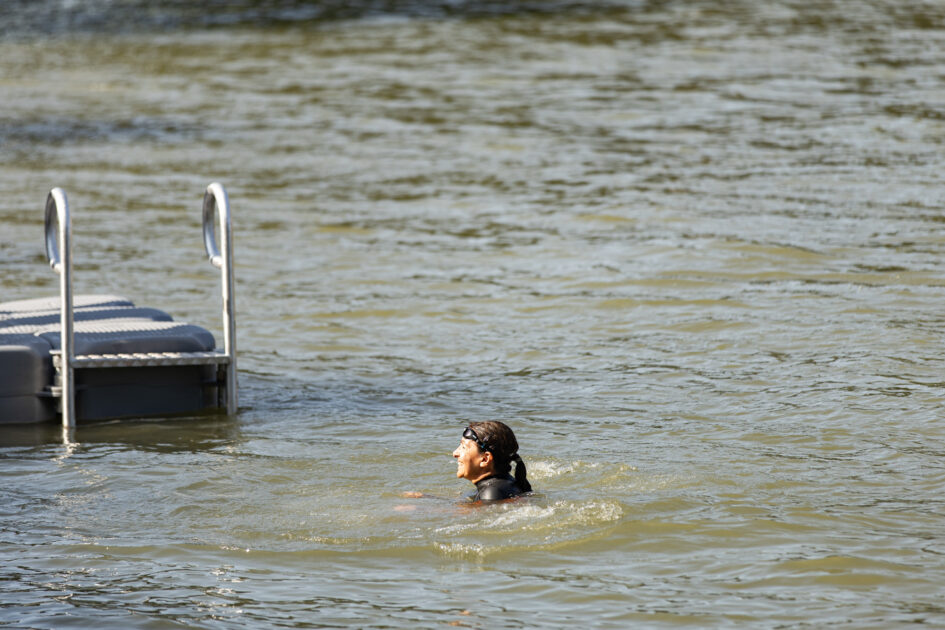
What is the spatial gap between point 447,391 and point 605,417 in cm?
125

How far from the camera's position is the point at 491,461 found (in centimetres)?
724

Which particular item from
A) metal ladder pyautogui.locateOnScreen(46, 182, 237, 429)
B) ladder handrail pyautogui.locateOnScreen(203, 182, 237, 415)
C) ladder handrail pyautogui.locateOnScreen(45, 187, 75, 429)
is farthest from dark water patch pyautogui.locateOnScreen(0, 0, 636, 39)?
ladder handrail pyautogui.locateOnScreen(45, 187, 75, 429)

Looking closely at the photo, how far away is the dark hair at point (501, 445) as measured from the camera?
721cm

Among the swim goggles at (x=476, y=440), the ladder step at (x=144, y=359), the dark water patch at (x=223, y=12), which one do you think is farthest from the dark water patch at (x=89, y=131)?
the swim goggles at (x=476, y=440)

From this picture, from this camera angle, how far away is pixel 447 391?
968 cm

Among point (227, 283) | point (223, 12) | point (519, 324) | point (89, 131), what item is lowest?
point (519, 324)

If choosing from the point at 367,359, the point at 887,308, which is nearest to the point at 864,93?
the point at 887,308

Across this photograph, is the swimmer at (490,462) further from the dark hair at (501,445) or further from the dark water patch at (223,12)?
the dark water patch at (223,12)

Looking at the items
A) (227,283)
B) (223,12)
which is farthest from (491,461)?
(223,12)

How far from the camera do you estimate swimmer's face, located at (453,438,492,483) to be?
7.27 m

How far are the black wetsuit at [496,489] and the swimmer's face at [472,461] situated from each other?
48 millimetres

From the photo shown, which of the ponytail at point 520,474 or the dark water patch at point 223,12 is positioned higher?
the dark water patch at point 223,12

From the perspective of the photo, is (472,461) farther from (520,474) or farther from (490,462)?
(520,474)

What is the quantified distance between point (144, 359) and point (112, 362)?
0.63 ft
